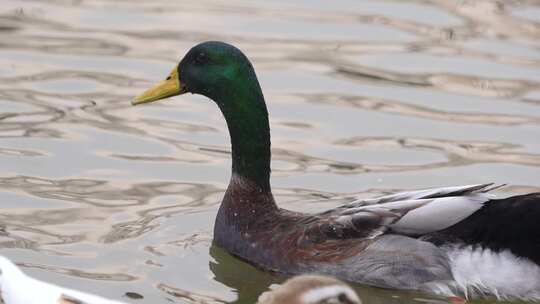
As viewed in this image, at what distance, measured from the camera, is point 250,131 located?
1092 cm

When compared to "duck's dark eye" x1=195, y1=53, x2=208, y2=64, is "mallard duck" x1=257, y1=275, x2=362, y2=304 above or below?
below

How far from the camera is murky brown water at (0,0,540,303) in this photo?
1071cm

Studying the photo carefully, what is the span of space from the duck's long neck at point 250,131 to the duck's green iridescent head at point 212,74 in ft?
0.08

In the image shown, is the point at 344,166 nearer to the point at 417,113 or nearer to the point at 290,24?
the point at 417,113

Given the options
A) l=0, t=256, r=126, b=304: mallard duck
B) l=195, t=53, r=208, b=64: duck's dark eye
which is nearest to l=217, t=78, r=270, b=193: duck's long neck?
l=195, t=53, r=208, b=64: duck's dark eye

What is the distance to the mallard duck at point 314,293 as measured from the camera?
8.02 metres

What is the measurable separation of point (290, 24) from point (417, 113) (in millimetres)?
2721

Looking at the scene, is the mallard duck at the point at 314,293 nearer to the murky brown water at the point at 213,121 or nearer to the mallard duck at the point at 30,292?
the mallard duck at the point at 30,292

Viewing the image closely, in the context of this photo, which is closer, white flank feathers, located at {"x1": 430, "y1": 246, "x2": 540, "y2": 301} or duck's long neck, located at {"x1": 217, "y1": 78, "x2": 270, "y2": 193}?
white flank feathers, located at {"x1": 430, "y1": 246, "x2": 540, "y2": 301}

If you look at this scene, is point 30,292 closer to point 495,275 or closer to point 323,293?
point 323,293

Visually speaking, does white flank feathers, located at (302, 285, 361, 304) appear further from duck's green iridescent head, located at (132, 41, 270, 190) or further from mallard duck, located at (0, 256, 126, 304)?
duck's green iridescent head, located at (132, 41, 270, 190)

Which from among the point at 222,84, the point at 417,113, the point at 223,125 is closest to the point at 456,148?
the point at 417,113

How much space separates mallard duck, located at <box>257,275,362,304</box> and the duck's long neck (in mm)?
2791

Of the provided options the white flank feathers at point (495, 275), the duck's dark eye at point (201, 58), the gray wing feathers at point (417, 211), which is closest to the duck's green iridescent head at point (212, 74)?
the duck's dark eye at point (201, 58)
